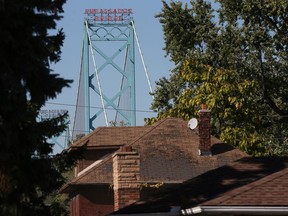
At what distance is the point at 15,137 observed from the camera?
17.2 meters

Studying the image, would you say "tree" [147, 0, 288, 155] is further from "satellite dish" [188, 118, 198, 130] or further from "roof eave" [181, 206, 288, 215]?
"roof eave" [181, 206, 288, 215]

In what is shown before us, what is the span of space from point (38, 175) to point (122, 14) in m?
86.5

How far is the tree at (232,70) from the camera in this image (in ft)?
141

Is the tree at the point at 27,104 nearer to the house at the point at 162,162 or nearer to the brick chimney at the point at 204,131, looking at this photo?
the house at the point at 162,162

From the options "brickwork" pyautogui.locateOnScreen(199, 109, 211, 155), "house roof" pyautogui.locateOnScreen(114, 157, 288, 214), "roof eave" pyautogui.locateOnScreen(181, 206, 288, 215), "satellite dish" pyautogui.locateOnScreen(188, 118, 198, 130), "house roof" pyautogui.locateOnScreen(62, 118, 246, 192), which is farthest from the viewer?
"satellite dish" pyautogui.locateOnScreen(188, 118, 198, 130)

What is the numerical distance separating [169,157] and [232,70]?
746cm

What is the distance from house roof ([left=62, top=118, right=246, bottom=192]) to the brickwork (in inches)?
11.8

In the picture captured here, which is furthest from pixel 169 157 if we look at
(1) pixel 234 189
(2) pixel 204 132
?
(1) pixel 234 189

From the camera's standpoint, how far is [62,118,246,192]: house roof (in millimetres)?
37594

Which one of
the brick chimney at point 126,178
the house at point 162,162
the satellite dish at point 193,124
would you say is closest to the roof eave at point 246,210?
the brick chimney at point 126,178

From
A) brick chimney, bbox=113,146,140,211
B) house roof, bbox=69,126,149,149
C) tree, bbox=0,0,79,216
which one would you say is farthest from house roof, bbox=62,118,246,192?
tree, bbox=0,0,79,216

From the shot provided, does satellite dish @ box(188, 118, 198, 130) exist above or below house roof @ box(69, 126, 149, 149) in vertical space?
below

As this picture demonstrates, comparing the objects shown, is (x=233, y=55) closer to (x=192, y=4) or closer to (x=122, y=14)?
(x=192, y=4)

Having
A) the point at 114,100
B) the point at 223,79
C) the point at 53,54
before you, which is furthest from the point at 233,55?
the point at 114,100
